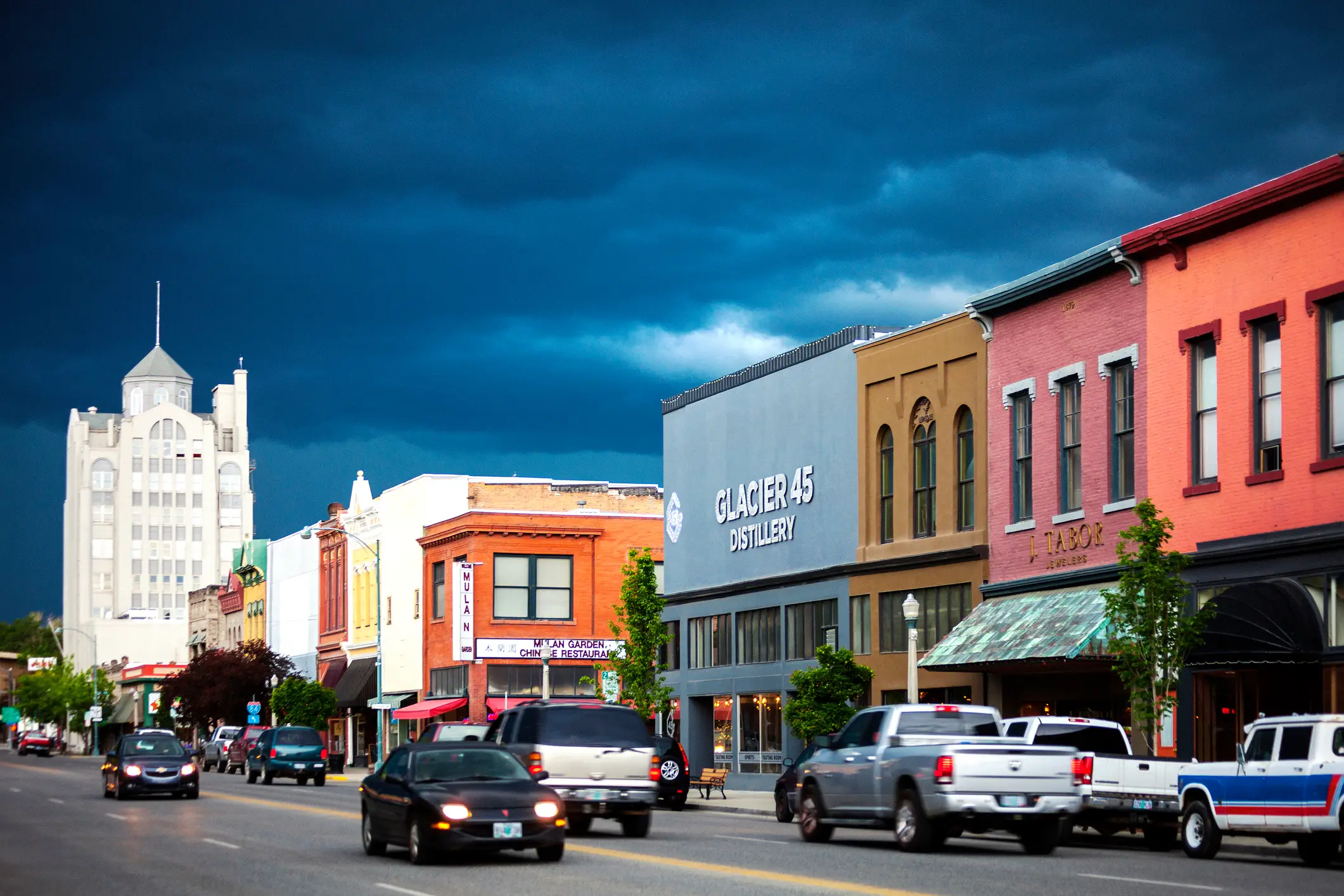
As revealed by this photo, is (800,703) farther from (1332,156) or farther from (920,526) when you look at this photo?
(1332,156)

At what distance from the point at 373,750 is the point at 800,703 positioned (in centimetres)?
4218

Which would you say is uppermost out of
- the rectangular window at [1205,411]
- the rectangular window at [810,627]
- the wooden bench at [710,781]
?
Result: the rectangular window at [1205,411]

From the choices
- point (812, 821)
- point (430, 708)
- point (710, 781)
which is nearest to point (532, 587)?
point (430, 708)

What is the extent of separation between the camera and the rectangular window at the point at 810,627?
4741cm

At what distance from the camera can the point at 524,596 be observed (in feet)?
236

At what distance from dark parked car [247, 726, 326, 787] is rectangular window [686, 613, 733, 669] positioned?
40.3ft

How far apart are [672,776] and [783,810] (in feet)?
20.1

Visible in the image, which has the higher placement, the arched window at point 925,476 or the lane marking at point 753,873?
the arched window at point 925,476

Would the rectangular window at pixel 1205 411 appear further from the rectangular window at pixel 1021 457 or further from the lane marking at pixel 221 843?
the lane marking at pixel 221 843

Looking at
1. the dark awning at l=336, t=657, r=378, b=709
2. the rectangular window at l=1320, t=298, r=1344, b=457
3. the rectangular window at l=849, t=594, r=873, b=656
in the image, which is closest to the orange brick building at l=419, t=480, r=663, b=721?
the dark awning at l=336, t=657, r=378, b=709

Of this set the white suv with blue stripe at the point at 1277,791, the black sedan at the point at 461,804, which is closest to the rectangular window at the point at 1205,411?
the white suv with blue stripe at the point at 1277,791

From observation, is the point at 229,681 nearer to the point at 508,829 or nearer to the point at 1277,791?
the point at 508,829

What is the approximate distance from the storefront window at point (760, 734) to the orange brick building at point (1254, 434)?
1724 cm

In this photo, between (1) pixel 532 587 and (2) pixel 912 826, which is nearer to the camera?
(2) pixel 912 826
